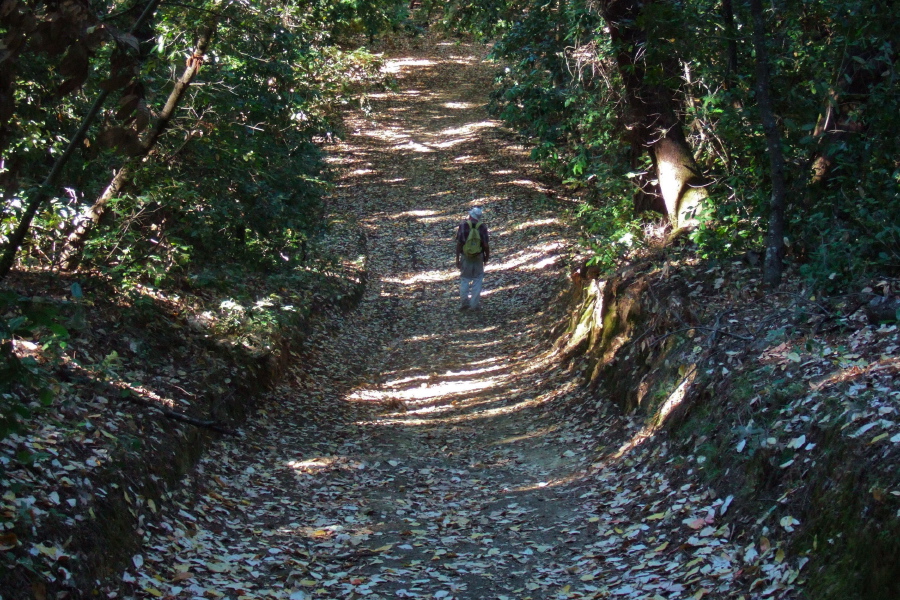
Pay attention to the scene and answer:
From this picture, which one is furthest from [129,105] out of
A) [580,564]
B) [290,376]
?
[290,376]

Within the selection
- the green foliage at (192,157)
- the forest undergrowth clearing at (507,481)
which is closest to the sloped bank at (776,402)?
the forest undergrowth clearing at (507,481)

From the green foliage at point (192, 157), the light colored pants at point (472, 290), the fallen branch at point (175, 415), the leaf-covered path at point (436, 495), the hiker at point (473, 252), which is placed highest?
the green foliage at point (192, 157)

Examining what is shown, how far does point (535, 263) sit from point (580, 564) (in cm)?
1148

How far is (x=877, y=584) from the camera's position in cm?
371

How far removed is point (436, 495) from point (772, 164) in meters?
4.67

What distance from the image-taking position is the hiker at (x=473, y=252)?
1373 cm

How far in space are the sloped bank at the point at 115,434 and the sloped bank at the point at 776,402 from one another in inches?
161

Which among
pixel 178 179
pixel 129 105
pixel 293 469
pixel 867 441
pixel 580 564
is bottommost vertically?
pixel 580 564

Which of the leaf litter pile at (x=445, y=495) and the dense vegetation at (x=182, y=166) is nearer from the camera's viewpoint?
the leaf litter pile at (x=445, y=495)

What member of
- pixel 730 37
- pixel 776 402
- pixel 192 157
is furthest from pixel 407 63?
pixel 776 402

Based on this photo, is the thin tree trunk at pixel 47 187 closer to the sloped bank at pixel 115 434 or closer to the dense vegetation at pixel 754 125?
the sloped bank at pixel 115 434

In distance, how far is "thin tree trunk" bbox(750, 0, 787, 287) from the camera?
7.37 m

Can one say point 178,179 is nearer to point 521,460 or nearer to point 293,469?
point 293,469

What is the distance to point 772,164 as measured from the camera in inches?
295
